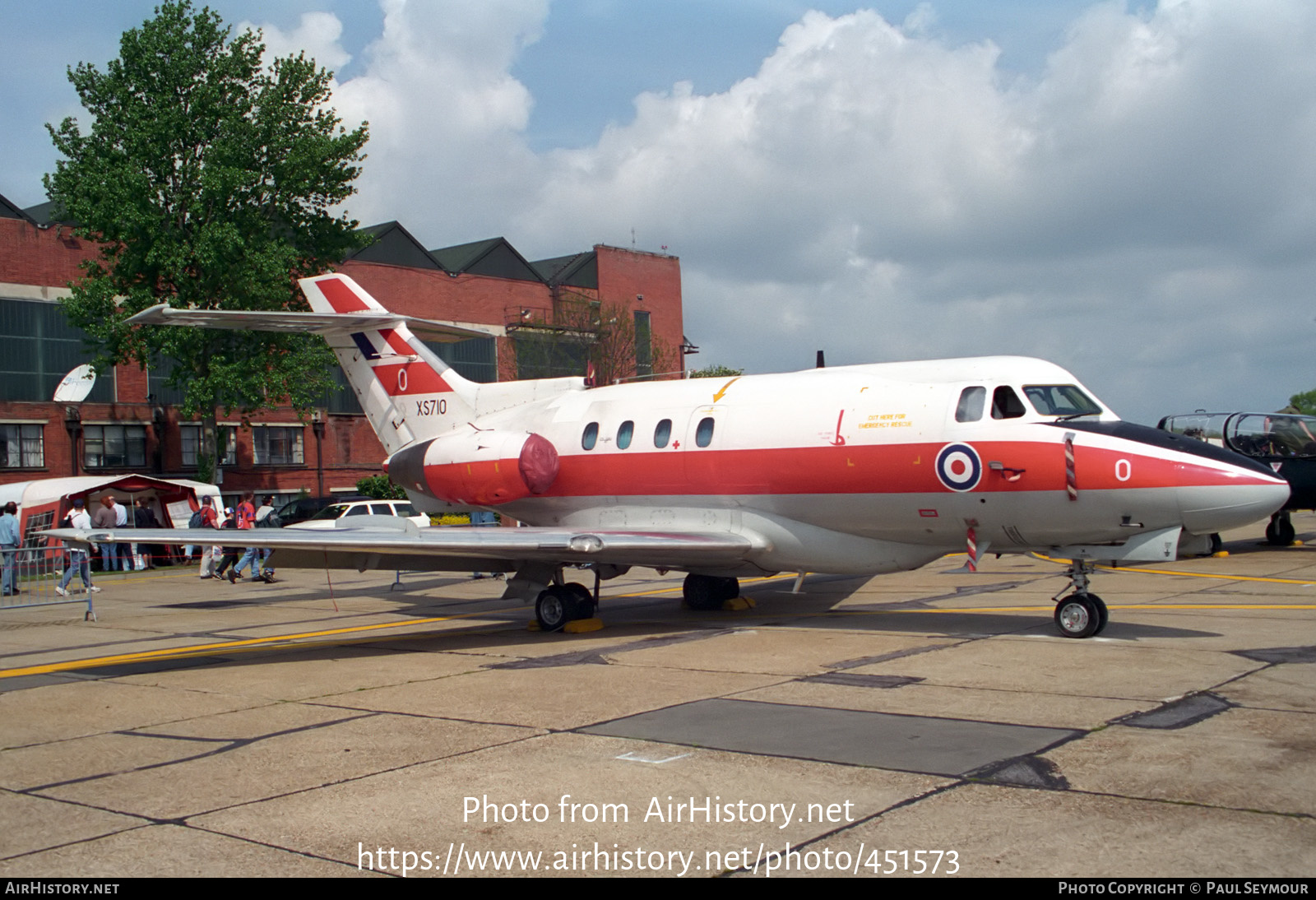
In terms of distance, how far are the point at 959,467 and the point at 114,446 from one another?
4357 cm

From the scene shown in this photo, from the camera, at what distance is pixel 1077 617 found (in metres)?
12.5

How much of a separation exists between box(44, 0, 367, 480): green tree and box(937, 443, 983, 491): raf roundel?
31.0m

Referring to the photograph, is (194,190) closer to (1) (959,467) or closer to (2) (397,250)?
(2) (397,250)

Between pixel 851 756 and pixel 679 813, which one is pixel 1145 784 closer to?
pixel 851 756

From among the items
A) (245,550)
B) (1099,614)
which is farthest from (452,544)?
(245,550)

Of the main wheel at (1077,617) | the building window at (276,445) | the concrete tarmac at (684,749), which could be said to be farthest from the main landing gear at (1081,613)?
the building window at (276,445)

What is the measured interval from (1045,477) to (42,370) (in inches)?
1759

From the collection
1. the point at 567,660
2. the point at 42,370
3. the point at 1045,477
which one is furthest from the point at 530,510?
the point at 42,370

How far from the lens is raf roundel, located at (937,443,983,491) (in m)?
12.8

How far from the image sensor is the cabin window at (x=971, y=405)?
42.6 feet

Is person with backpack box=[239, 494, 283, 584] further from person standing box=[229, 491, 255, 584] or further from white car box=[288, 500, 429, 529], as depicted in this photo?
white car box=[288, 500, 429, 529]

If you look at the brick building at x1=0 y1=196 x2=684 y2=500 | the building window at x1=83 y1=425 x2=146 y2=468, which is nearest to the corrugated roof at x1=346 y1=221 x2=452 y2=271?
the brick building at x1=0 y1=196 x2=684 y2=500
